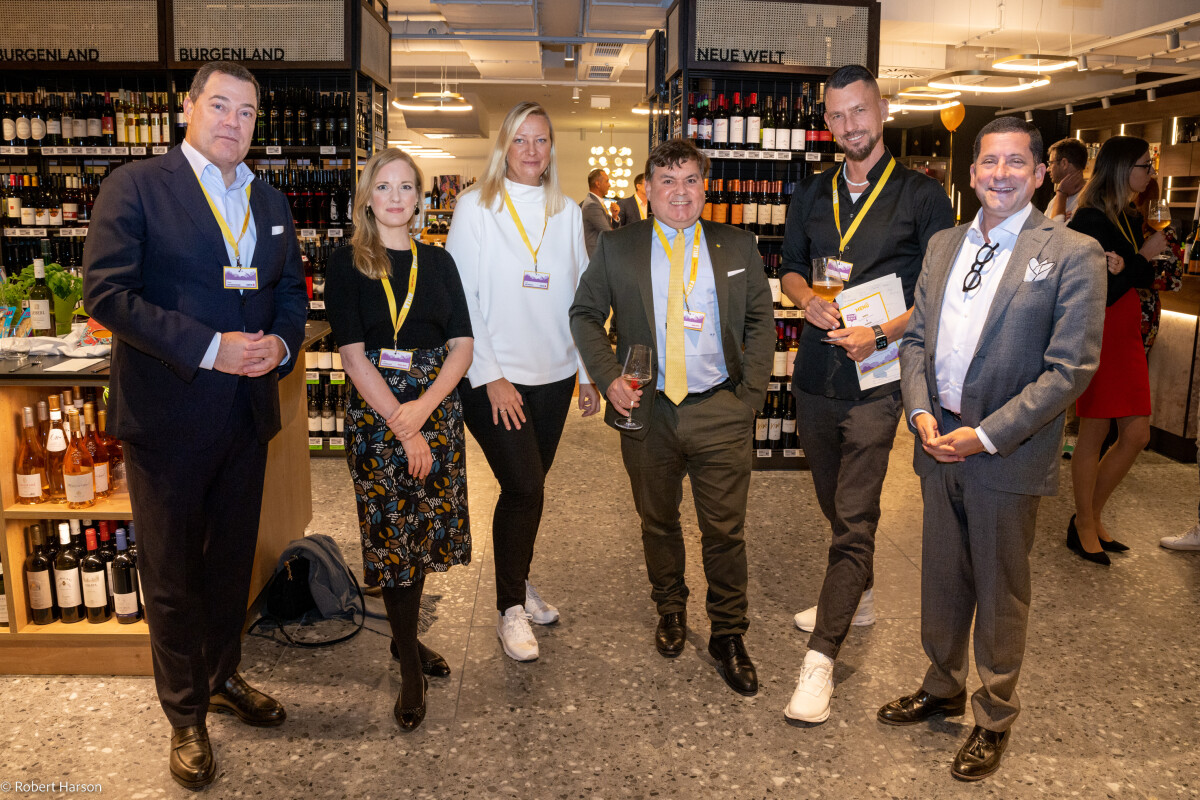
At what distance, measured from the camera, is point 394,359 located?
96.7 inches

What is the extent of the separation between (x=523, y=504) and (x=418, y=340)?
2.31 ft

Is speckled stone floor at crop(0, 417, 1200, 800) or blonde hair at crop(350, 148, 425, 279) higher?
blonde hair at crop(350, 148, 425, 279)

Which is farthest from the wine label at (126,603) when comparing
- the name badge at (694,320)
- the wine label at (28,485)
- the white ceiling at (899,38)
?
the white ceiling at (899,38)

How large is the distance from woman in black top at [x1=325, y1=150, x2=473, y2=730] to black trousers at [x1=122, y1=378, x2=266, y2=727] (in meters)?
0.31

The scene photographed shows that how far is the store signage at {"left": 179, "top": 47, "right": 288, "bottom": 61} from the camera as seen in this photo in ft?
18.2

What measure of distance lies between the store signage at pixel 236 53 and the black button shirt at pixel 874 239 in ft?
13.7

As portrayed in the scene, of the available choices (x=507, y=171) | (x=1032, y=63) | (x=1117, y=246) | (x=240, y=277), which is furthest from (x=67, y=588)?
(x=1032, y=63)

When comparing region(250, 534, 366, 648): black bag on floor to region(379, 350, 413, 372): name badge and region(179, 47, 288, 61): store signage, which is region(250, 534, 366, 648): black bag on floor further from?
region(179, 47, 288, 61): store signage

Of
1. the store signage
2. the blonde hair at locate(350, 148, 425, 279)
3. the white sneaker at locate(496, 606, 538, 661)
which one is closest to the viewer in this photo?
the blonde hair at locate(350, 148, 425, 279)

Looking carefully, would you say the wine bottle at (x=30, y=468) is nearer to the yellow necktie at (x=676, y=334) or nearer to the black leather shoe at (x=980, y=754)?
the yellow necktie at (x=676, y=334)

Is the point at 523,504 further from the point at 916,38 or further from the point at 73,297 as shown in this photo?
the point at 916,38

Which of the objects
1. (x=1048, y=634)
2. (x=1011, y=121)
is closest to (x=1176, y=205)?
(x=1048, y=634)

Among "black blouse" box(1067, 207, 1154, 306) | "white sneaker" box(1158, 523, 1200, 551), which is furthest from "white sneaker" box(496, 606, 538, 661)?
"white sneaker" box(1158, 523, 1200, 551)

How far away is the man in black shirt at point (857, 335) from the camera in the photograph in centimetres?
262
